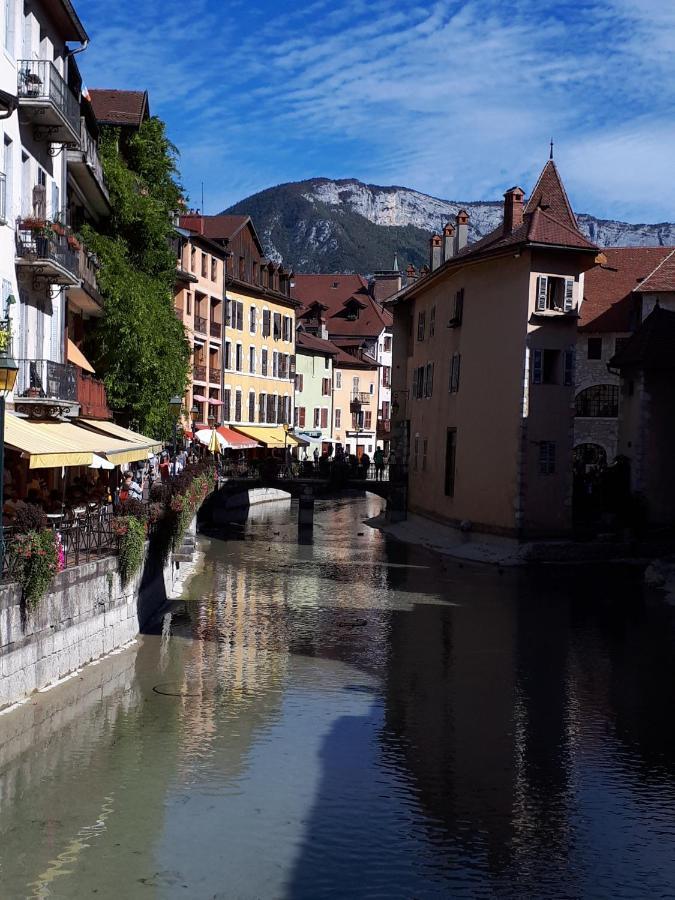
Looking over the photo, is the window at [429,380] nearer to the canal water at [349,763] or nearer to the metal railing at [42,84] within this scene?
the canal water at [349,763]

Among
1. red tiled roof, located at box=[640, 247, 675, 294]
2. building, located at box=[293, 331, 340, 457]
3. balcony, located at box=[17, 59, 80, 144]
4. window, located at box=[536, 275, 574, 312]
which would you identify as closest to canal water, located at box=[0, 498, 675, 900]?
balcony, located at box=[17, 59, 80, 144]

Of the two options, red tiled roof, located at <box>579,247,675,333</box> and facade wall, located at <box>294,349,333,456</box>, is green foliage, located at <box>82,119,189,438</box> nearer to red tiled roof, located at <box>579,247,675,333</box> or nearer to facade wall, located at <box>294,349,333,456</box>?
red tiled roof, located at <box>579,247,675,333</box>

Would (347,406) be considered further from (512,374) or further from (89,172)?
(89,172)

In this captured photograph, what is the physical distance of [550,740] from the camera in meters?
19.8

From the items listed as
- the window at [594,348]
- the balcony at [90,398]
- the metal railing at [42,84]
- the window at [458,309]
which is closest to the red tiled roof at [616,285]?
the window at [594,348]

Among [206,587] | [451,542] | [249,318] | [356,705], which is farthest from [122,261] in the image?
[249,318]

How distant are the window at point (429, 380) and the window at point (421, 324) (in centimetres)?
225

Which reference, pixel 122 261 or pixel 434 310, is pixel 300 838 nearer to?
pixel 122 261

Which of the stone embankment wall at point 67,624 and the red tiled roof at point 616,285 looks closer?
the stone embankment wall at point 67,624

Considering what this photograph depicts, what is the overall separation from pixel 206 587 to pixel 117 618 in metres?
11.8

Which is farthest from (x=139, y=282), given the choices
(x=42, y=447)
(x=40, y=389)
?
(x=42, y=447)

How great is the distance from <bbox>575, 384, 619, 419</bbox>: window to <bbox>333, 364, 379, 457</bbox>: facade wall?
3259 cm

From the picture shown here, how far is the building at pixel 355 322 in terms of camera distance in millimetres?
101375

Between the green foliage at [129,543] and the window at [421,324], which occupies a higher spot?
the window at [421,324]
